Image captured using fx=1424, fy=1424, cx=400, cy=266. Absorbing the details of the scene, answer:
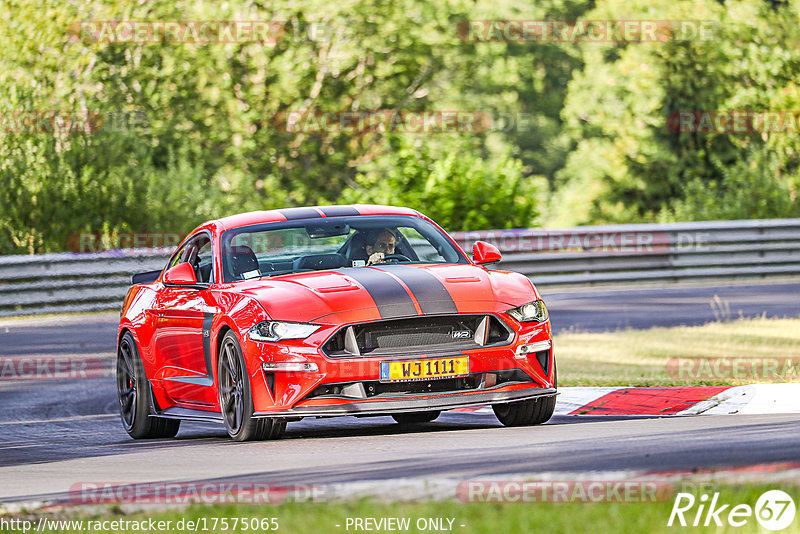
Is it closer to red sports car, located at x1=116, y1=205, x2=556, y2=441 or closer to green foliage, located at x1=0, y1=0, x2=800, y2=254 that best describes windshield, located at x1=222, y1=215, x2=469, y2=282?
red sports car, located at x1=116, y1=205, x2=556, y2=441

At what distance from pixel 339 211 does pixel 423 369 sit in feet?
7.17

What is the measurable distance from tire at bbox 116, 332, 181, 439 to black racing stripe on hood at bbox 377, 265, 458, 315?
2626 millimetres

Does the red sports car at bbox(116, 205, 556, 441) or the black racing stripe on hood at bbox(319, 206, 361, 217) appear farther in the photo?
the black racing stripe on hood at bbox(319, 206, 361, 217)

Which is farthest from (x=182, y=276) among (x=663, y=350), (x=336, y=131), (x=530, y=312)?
(x=336, y=131)

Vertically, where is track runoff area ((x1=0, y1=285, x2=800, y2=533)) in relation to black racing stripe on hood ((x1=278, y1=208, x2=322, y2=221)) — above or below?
below

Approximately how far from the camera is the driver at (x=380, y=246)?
1007 cm

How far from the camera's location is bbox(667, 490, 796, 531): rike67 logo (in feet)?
16.4

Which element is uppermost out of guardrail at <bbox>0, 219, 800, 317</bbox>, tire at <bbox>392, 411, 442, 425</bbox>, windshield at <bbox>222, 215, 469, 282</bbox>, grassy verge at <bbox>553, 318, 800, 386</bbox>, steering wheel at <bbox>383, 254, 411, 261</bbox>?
windshield at <bbox>222, 215, 469, 282</bbox>

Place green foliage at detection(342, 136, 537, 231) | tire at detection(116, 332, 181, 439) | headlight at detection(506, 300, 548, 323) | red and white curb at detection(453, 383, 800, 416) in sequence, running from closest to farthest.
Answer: headlight at detection(506, 300, 548, 323) < red and white curb at detection(453, 383, 800, 416) < tire at detection(116, 332, 181, 439) < green foliage at detection(342, 136, 537, 231)

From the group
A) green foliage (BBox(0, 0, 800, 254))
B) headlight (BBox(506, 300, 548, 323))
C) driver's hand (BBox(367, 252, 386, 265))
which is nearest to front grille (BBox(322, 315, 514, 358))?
headlight (BBox(506, 300, 548, 323))

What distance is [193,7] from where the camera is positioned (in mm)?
36719

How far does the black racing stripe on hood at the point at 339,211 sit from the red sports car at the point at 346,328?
0.02m

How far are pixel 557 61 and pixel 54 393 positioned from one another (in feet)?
164

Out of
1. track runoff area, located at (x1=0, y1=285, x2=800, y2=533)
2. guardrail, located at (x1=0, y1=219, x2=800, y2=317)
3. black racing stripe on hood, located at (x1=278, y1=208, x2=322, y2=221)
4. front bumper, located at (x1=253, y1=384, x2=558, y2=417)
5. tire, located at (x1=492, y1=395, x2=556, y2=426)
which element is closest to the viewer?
track runoff area, located at (x1=0, y1=285, x2=800, y2=533)
